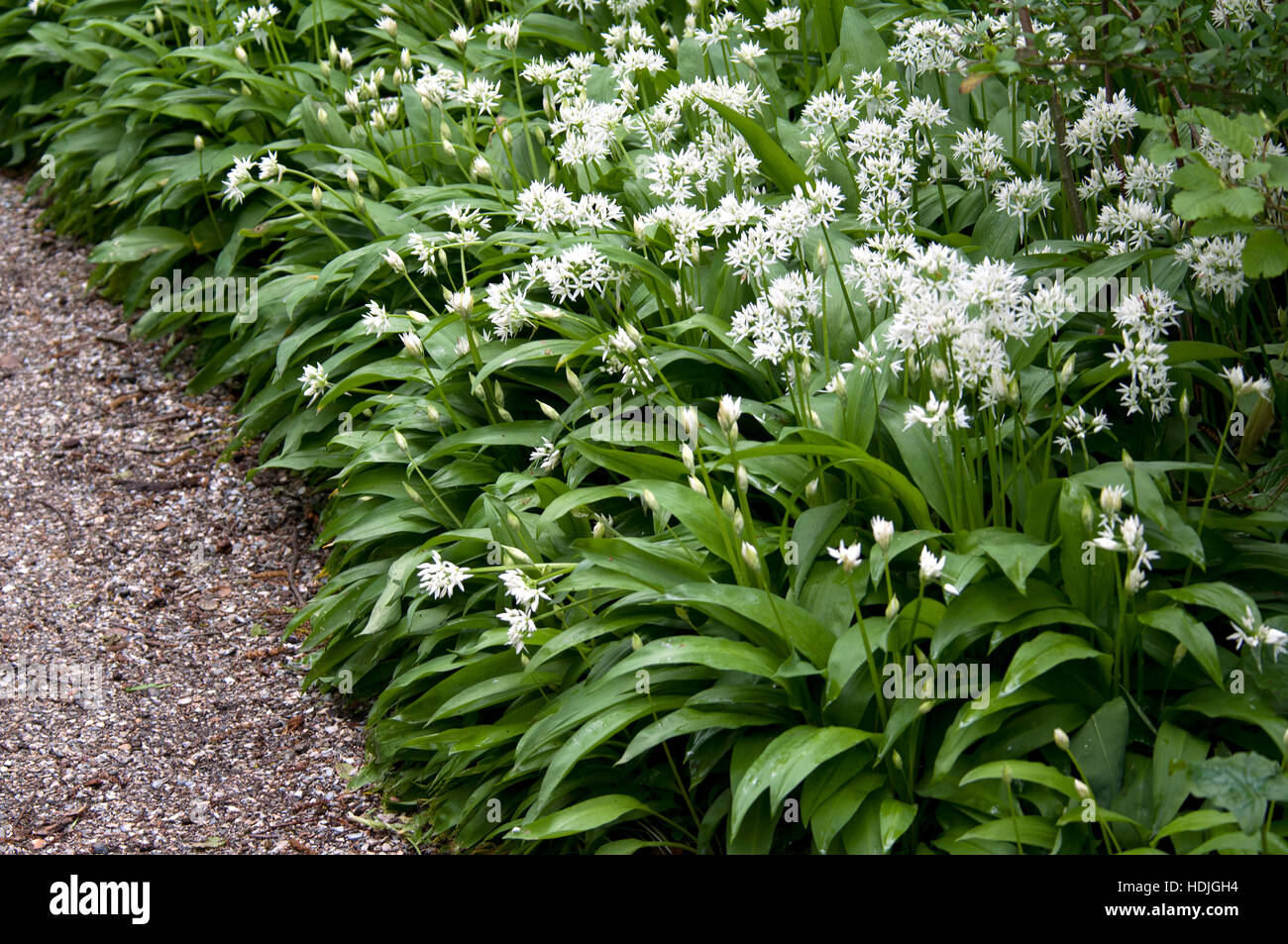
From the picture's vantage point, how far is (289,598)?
164 inches

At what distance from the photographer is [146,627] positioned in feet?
13.2

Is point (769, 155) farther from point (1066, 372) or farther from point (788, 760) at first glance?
point (788, 760)

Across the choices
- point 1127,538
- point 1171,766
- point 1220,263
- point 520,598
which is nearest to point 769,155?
point 1220,263

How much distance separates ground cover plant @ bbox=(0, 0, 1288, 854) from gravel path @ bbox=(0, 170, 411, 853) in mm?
212

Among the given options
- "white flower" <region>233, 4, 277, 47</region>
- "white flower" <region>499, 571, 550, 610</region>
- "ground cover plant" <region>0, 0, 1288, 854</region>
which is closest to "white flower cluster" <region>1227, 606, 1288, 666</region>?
"ground cover plant" <region>0, 0, 1288, 854</region>

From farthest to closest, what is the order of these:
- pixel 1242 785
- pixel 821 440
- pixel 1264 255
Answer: pixel 821 440 < pixel 1264 255 < pixel 1242 785

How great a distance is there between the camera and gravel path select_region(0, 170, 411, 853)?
10.8 ft

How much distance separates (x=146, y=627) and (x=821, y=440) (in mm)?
2430

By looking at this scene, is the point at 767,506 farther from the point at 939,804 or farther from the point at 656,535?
Result: the point at 939,804

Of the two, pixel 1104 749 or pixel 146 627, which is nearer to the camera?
pixel 1104 749

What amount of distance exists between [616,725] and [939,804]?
2.42ft
